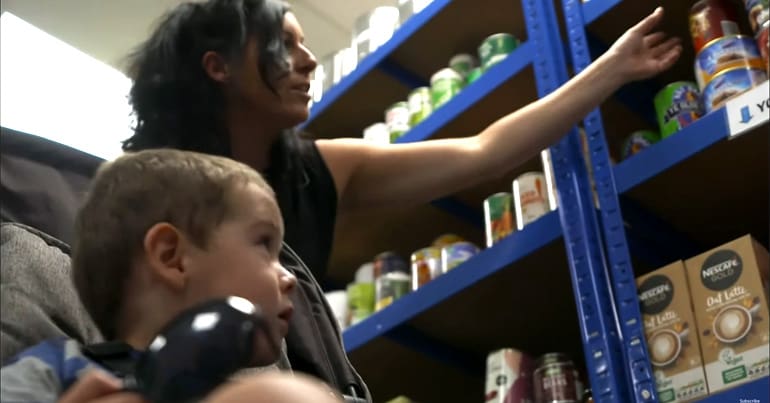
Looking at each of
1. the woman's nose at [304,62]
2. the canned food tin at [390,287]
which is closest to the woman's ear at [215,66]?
the woman's nose at [304,62]

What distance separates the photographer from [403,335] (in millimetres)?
1834

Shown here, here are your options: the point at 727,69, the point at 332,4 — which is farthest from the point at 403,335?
the point at 332,4

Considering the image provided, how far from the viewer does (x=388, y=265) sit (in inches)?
76.4

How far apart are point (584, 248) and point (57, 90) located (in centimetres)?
160

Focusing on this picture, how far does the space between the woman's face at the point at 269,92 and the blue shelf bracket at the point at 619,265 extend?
0.46 metres

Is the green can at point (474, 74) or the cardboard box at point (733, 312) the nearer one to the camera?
the cardboard box at point (733, 312)

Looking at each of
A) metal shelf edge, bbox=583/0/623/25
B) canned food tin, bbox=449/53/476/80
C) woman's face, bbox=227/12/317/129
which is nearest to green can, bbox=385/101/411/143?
canned food tin, bbox=449/53/476/80

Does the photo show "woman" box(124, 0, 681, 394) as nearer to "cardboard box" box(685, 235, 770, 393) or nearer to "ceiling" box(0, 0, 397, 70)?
"cardboard box" box(685, 235, 770, 393)

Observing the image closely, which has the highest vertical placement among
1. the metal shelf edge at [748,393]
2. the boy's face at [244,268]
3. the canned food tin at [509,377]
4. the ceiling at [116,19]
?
the ceiling at [116,19]

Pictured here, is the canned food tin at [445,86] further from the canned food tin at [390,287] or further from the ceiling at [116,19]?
the ceiling at [116,19]

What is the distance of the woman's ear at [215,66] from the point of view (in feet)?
4.62

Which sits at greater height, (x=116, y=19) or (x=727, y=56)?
(x=116, y=19)

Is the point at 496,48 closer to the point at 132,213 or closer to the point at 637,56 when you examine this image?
the point at 637,56

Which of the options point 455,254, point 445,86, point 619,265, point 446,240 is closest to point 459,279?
point 455,254
